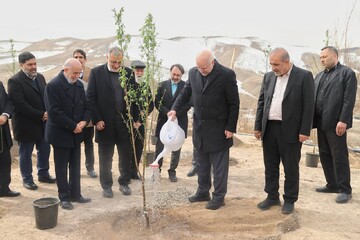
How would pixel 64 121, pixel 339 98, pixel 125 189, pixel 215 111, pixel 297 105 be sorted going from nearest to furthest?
pixel 297 105 → pixel 64 121 → pixel 215 111 → pixel 339 98 → pixel 125 189

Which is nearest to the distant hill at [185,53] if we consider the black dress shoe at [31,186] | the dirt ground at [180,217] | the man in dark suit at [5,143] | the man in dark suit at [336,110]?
the man in dark suit at [336,110]

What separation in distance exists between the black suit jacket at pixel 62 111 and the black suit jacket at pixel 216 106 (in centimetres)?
151

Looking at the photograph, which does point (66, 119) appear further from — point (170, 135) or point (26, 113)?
point (170, 135)

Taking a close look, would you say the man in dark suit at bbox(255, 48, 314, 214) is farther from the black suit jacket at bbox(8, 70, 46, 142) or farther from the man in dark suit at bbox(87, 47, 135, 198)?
the black suit jacket at bbox(8, 70, 46, 142)

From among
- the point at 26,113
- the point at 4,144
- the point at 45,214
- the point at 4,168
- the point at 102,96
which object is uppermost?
the point at 102,96

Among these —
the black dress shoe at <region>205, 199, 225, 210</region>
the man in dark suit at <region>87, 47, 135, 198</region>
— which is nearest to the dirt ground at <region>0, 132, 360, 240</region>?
the black dress shoe at <region>205, 199, 225, 210</region>

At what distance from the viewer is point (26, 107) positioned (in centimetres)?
489

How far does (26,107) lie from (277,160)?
3.49 metres

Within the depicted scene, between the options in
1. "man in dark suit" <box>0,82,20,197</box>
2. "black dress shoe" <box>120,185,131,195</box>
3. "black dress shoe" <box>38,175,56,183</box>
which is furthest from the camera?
"black dress shoe" <box>38,175,56,183</box>

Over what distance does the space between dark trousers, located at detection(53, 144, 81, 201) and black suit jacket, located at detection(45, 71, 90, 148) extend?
0.13 metres

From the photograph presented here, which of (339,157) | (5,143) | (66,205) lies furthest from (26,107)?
(339,157)

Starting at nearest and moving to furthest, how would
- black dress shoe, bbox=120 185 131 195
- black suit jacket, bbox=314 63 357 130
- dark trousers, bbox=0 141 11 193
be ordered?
black suit jacket, bbox=314 63 357 130, dark trousers, bbox=0 141 11 193, black dress shoe, bbox=120 185 131 195

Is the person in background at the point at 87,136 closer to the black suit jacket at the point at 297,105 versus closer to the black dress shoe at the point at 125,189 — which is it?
the black dress shoe at the point at 125,189

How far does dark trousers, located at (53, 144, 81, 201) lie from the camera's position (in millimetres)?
4371
